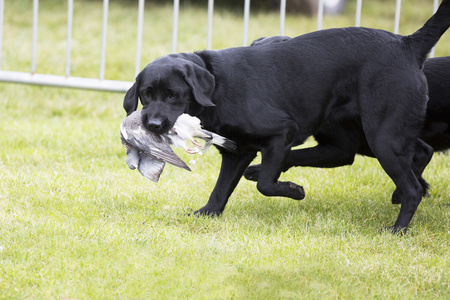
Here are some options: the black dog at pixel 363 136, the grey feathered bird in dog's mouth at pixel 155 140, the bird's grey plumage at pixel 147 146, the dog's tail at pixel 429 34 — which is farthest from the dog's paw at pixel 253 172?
the dog's tail at pixel 429 34

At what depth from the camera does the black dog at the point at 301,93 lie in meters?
3.26

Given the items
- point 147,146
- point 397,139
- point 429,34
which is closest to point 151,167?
point 147,146

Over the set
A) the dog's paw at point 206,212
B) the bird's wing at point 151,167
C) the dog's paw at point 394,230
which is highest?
the bird's wing at point 151,167

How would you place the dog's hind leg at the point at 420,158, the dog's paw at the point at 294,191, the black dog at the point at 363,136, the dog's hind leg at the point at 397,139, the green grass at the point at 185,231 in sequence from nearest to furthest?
the green grass at the point at 185,231 → the dog's hind leg at the point at 397,139 → the dog's paw at the point at 294,191 → the black dog at the point at 363,136 → the dog's hind leg at the point at 420,158

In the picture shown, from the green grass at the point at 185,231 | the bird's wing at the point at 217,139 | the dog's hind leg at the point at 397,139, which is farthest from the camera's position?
the dog's hind leg at the point at 397,139

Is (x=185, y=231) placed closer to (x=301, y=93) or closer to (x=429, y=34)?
(x=301, y=93)

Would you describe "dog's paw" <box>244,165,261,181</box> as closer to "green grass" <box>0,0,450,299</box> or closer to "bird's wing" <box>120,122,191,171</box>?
"green grass" <box>0,0,450,299</box>

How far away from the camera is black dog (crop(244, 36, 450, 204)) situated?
372 cm

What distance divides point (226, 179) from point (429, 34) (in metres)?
1.39

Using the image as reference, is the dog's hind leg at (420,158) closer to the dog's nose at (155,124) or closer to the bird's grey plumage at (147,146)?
the bird's grey plumage at (147,146)

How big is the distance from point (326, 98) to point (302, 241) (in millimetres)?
846

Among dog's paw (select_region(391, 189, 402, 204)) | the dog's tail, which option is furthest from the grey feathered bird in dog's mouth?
dog's paw (select_region(391, 189, 402, 204))

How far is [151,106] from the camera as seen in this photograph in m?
3.18

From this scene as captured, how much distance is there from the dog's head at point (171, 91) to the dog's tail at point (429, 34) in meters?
1.15
